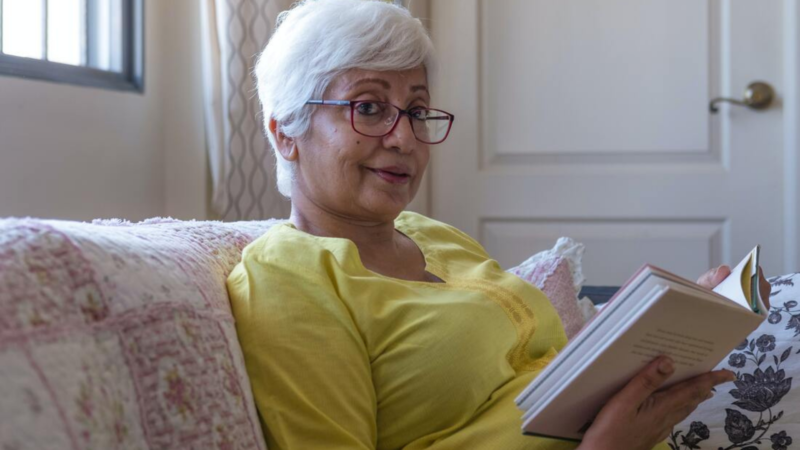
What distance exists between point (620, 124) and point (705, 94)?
26cm

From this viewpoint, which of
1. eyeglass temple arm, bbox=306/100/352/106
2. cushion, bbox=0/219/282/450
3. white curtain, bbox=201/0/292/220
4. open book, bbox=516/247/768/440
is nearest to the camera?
cushion, bbox=0/219/282/450

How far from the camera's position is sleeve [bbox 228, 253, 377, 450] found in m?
0.94

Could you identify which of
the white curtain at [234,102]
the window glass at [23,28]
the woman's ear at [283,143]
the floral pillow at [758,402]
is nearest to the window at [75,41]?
the window glass at [23,28]

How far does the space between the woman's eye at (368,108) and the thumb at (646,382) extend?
0.51 meters

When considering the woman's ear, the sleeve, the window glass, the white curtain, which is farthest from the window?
the sleeve

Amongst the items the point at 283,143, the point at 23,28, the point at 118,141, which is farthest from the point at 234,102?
the point at 283,143

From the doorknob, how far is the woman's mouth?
1656mm

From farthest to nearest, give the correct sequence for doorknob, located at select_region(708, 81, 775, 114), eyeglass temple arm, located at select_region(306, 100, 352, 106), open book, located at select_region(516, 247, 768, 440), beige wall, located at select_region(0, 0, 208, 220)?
doorknob, located at select_region(708, 81, 775, 114) → beige wall, located at select_region(0, 0, 208, 220) → eyeglass temple arm, located at select_region(306, 100, 352, 106) → open book, located at select_region(516, 247, 768, 440)

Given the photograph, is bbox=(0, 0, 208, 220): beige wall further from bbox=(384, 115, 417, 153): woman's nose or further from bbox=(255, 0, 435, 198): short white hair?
bbox=(384, 115, 417, 153): woman's nose

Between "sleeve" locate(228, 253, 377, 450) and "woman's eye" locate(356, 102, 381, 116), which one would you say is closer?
"sleeve" locate(228, 253, 377, 450)

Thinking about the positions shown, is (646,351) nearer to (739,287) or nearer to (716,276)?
(739,287)

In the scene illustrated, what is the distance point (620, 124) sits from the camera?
8.77 ft

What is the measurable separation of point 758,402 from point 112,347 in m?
1.02

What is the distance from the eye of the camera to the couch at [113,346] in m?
0.60
